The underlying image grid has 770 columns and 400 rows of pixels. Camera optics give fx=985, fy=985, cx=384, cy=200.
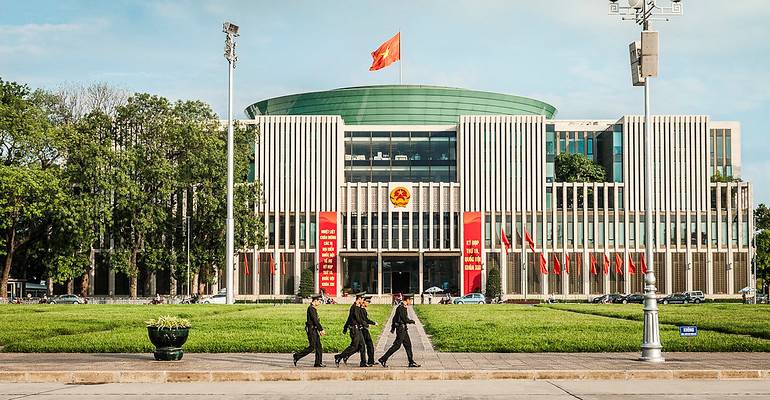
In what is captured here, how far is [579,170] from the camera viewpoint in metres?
112

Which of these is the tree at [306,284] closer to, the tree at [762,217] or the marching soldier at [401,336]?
the tree at [762,217]

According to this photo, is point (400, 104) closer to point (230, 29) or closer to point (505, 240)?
point (505, 240)

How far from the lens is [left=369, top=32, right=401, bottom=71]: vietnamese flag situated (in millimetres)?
96188

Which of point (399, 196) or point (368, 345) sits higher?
point (399, 196)

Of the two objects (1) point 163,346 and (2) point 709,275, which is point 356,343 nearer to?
(1) point 163,346

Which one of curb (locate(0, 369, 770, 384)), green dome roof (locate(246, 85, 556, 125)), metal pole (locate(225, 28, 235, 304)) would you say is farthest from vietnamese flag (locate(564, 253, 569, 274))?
curb (locate(0, 369, 770, 384))

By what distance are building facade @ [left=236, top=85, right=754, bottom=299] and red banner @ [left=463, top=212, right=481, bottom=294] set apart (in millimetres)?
108

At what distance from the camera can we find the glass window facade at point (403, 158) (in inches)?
4365

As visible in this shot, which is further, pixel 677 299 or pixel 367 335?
pixel 677 299

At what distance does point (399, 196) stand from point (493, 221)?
10478 millimetres

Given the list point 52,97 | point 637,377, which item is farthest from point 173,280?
point 637,377

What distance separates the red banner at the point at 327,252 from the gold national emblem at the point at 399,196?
644 cm

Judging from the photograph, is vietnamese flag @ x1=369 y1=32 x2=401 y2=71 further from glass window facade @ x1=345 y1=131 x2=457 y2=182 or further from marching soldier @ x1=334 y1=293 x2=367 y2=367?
marching soldier @ x1=334 y1=293 x2=367 y2=367

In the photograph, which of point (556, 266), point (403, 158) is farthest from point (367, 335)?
point (403, 158)
